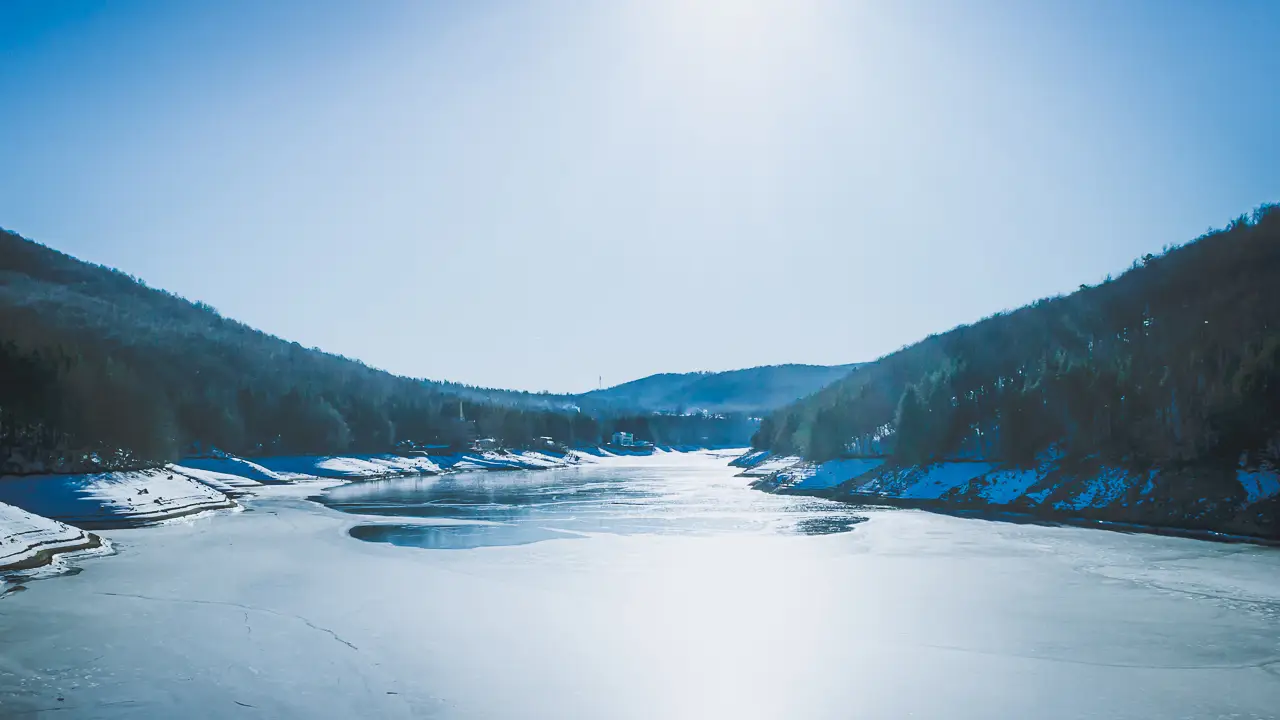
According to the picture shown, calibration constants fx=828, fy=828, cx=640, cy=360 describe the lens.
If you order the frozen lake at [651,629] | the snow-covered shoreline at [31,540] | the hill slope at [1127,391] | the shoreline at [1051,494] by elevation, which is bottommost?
the frozen lake at [651,629]

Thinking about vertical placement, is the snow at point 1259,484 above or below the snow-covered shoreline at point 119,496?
above

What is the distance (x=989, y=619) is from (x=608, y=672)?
12628 millimetres

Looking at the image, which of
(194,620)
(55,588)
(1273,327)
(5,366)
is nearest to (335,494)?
(5,366)

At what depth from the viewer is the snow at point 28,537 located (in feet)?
110

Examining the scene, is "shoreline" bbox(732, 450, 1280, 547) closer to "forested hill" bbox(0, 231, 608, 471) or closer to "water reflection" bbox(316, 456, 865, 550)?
"water reflection" bbox(316, 456, 865, 550)

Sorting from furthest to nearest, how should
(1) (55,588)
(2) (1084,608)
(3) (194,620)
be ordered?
(1) (55,588)
(2) (1084,608)
(3) (194,620)

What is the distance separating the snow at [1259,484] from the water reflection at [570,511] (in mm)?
22504

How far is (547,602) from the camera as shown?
27.6m

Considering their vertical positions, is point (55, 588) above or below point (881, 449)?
below

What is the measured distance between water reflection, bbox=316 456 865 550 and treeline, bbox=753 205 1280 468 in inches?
686

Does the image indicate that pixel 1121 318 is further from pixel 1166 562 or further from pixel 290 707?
pixel 290 707

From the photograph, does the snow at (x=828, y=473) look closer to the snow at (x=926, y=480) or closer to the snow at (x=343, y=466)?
the snow at (x=926, y=480)

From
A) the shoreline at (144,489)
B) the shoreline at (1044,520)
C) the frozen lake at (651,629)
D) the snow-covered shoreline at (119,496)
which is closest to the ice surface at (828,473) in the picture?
the shoreline at (1044,520)

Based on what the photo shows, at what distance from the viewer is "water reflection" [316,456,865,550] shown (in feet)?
163
